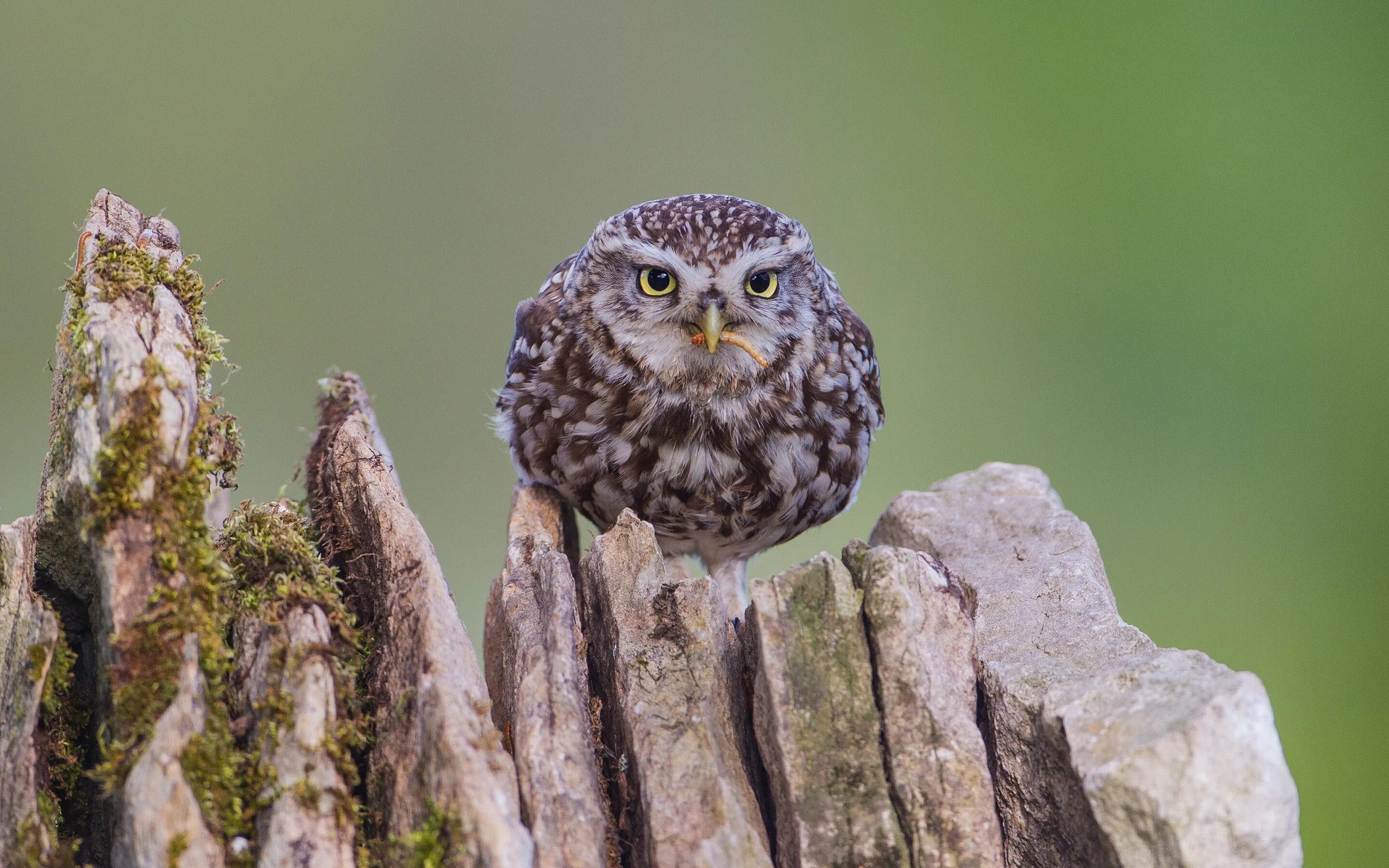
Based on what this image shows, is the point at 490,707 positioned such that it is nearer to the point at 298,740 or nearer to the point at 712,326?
the point at 298,740

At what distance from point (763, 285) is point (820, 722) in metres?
1.20

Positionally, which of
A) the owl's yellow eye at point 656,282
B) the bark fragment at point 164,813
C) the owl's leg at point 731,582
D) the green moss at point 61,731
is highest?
the owl's yellow eye at point 656,282

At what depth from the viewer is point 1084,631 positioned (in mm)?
2020

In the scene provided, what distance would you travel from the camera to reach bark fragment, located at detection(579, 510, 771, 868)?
1.61m

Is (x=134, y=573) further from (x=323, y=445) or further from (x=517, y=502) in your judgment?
(x=517, y=502)

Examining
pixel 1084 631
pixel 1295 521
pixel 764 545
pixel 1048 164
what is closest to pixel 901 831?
pixel 1084 631

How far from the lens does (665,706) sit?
178cm

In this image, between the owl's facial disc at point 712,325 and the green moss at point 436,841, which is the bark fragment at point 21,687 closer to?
the green moss at point 436,841

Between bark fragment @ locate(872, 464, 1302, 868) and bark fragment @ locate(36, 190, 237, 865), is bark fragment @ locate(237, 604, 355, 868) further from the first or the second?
bark fragment @ locate(872, 464, 1302, 868)

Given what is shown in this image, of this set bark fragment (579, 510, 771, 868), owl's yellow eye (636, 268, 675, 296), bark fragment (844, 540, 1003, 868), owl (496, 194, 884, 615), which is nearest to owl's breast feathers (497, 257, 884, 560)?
owl (496, 194, 884, 615)

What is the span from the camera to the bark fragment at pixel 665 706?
5.29 ft

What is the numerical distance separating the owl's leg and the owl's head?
33.7 inches

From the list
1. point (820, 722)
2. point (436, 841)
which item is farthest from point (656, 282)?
point (436, 841)

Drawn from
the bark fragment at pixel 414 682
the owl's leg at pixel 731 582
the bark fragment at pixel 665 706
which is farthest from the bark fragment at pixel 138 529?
the owl's leg at pixel 731 582
